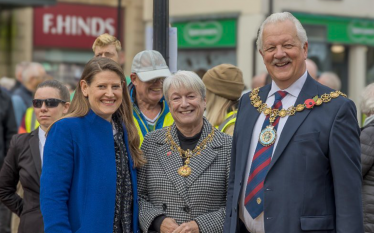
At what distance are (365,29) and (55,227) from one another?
2061cm

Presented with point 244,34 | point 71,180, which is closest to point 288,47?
point 71,180

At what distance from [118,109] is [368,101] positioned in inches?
94.3

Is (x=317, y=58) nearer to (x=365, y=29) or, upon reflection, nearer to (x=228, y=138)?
(x=365, y=29)

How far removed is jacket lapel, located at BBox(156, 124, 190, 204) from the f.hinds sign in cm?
1725

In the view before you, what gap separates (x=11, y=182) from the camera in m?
6.29

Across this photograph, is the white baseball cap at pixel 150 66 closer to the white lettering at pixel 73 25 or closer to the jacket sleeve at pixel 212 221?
the jacket sleeve at pixel 212 221

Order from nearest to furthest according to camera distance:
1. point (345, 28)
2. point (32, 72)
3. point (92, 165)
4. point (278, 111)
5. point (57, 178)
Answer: point (278, 111), point (57, 178), point (92, 165), point (32, 72), point (345, 28)

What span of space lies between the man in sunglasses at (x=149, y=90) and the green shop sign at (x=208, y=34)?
53.8 feet

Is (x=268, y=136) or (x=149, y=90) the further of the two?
(x=149, y=90)

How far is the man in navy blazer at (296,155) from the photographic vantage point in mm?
4250

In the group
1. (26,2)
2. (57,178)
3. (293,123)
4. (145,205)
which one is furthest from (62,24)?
(293,123)

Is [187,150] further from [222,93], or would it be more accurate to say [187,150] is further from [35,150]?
[222,93]

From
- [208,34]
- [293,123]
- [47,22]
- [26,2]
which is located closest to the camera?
[293,123]

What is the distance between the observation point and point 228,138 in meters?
5.36
